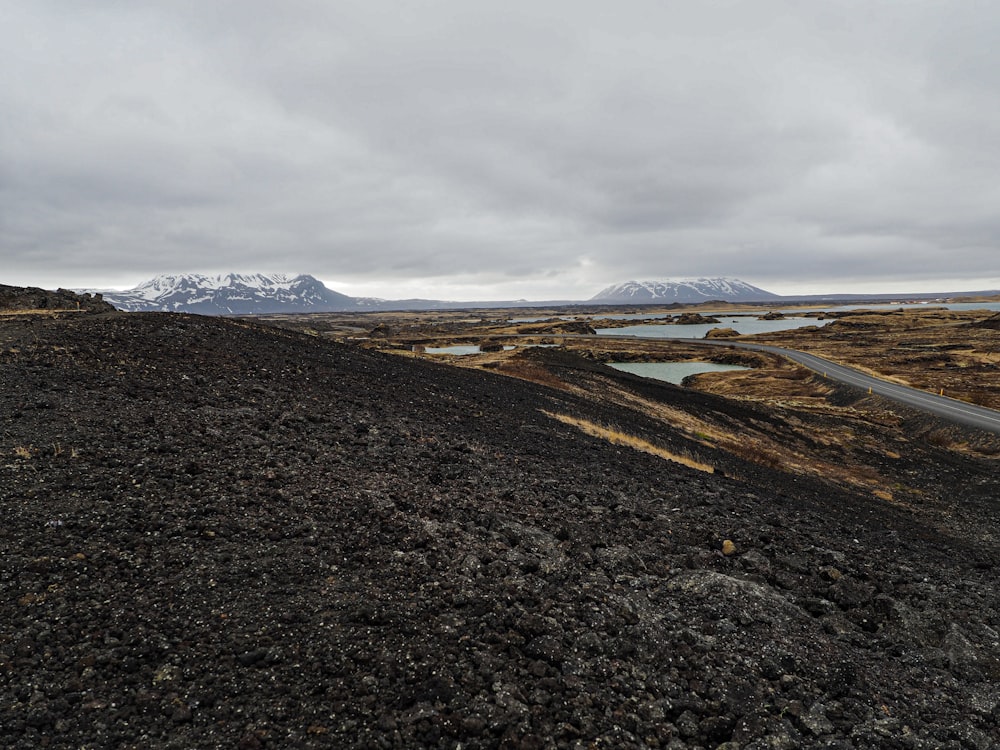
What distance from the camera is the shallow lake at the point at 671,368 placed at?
80.2 meters

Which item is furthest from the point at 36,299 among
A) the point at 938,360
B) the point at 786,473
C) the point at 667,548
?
the point at 938,360

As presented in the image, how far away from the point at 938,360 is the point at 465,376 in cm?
8847

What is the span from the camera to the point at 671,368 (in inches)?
3469

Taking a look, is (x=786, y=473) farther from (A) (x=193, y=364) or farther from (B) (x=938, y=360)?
(B) (x=938, y=360)

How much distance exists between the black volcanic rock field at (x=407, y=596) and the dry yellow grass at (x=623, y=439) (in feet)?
20.3

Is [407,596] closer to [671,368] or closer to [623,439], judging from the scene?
[623,439]

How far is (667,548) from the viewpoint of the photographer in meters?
9.52

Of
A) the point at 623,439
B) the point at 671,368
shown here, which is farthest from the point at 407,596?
the point at 671,368

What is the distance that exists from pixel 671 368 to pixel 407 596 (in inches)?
3477

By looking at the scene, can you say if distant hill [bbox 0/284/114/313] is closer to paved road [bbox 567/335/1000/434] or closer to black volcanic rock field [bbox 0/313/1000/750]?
black volcanic rock field [bbox 0/313/1000/750]

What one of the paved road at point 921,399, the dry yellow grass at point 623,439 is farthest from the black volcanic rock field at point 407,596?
the paved road at point 921,399

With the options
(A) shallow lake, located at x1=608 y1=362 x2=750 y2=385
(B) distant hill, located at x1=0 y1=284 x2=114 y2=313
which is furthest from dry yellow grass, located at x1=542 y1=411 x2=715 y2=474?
(A) shallow lake, located at x1=608 y1=362 x2=750 y2=385

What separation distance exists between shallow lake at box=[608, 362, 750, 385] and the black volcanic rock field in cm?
6844

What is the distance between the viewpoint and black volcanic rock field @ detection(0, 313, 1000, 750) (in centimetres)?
502
